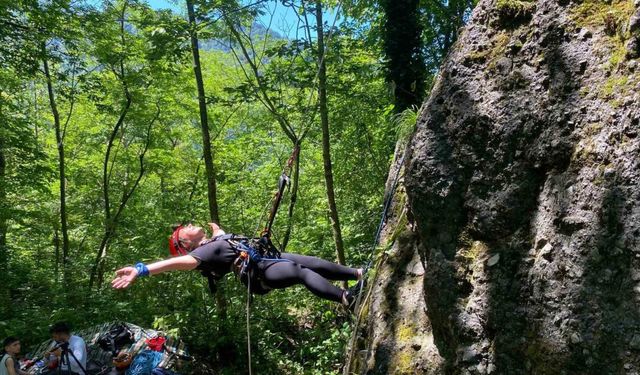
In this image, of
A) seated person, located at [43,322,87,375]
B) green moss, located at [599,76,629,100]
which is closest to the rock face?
green moss, located at [599,76,629,100]

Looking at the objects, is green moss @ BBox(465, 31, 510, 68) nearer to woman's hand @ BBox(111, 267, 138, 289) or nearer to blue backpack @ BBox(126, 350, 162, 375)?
woman's hand @ BBox(111, 267, 138, 289)

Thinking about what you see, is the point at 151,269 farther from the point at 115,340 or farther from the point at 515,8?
the point at 115,340

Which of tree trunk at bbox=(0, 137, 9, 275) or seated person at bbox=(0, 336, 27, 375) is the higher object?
tree trunk at bbox=(0, 137, 9, 275)

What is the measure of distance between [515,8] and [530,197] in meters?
1.09

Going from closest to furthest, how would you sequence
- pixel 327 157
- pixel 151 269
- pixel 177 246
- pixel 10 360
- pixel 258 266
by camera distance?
pixel 151 269 → pixel 258 266 → pixel 177 246 → pixel 10 360 → pixel 327 157

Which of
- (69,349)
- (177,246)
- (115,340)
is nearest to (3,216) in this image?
(115,340)

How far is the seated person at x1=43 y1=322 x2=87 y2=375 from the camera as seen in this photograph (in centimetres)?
709

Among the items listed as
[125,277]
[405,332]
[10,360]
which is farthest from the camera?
[10,360]

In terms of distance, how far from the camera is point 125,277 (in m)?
3.26

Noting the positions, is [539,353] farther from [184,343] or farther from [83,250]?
[83,250]

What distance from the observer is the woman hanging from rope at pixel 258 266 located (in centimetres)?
407

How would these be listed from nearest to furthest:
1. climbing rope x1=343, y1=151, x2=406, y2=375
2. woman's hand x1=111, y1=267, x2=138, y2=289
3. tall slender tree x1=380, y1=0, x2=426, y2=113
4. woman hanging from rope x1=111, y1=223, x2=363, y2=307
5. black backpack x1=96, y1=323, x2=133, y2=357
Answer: woman's hand x1=111, y1=267, x2=138, y2=289 → climbing rope x1=343, y1=151, x2=406, y2=375 → woman hanging from rope x1=111, y1=223, x2=363, y2=307 → black backpack x1=96, y1=323, x2=133, y2=357 → tall slender tree x1=380, y1=0, x2=426, y2=113

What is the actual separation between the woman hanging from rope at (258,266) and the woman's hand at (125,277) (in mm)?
483

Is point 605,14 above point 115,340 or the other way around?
above
